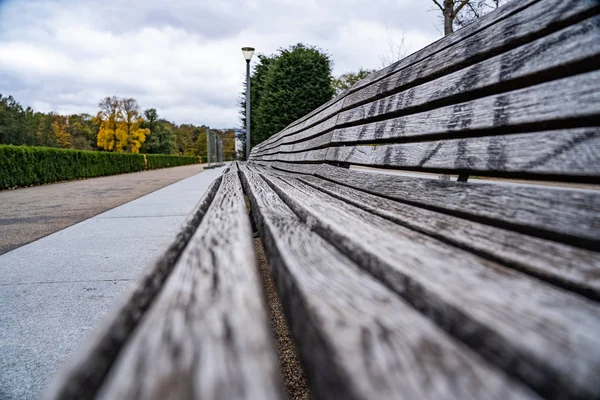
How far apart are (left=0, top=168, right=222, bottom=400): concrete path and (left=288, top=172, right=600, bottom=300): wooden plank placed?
68 cm

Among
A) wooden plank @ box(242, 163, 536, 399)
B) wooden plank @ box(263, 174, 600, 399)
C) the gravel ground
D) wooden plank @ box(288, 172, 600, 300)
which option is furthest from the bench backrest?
the gravel ground

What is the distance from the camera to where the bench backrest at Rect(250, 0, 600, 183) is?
723 mm

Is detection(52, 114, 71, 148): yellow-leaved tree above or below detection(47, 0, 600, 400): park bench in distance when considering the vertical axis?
above

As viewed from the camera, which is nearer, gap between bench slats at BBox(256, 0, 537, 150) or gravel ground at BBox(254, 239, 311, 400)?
gap between bench slats at BBox(256, 0, 537, 150)

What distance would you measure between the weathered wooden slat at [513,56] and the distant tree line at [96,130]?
119 feet

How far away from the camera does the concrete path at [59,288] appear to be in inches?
55.1

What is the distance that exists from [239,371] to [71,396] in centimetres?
18

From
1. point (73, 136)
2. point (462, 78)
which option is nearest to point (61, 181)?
point (462, 78)

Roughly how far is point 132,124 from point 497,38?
58.7 m

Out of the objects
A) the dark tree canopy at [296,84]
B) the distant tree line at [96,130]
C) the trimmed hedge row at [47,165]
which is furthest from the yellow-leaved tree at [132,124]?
A: the dark tree canopy at [296,84]

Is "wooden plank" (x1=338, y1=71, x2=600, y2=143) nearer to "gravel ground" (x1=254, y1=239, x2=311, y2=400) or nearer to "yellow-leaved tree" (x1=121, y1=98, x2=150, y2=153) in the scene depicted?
"gravel ground" (x1=254, y1=239, x2=311, y2=400)

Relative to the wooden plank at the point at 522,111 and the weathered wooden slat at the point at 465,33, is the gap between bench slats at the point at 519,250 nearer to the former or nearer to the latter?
the wooden plank at the point at 522,111

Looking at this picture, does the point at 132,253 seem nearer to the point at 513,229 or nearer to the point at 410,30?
the point at 513,229

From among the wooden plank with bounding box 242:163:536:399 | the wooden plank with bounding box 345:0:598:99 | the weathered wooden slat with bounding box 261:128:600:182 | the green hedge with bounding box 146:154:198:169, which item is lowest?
the green hedge with bounding box 146:154:198:169
